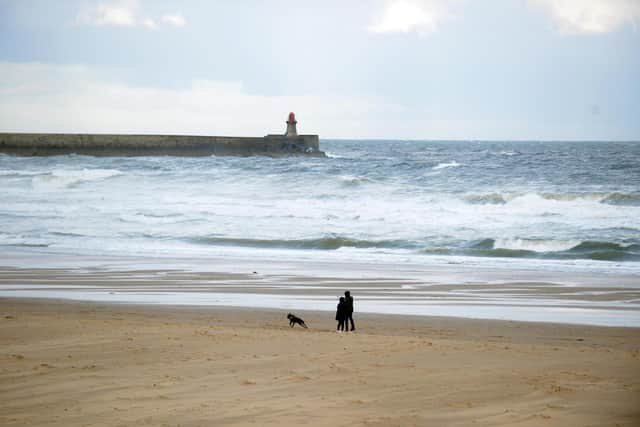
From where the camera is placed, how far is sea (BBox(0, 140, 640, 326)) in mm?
17500

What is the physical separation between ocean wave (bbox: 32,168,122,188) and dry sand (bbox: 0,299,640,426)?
30.0 m

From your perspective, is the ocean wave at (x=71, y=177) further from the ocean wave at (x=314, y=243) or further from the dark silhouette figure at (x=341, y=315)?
the dark silhouette figure at (x=341, y=315)

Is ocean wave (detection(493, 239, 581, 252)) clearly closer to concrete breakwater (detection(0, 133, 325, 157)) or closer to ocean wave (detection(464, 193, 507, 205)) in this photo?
ocean wave (detection(464, 193, 507, 205))

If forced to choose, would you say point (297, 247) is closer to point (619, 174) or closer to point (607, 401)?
point (607, 401)

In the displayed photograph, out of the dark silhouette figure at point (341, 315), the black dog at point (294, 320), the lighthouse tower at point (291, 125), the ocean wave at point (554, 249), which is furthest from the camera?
the lighthouse tower at point (291, 125)

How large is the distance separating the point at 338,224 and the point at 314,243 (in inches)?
131

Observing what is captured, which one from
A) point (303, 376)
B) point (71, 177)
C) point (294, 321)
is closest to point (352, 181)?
point (71, 177)

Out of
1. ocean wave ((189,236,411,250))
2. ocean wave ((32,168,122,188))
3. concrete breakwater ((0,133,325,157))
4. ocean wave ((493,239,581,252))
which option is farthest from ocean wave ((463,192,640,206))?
concrete breakwater ((0,133,325,157))

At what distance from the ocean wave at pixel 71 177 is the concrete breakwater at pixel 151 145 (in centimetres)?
1658

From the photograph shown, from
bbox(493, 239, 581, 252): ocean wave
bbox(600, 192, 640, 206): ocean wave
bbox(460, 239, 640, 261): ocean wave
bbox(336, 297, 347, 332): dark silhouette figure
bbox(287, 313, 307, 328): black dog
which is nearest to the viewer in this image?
bbox(336, 297, 347, 332): dark silhouette figure

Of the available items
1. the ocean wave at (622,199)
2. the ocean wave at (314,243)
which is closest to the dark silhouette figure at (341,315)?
the ocean wave at (314,243)

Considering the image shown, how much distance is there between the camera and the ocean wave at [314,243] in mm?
21328

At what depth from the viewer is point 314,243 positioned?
21672 mm

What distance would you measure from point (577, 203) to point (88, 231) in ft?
50.0
